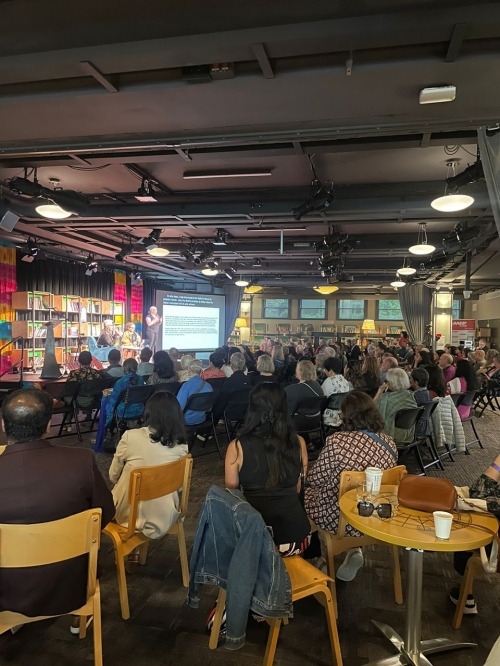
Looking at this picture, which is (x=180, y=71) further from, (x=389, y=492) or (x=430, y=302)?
(x=430, y=302)

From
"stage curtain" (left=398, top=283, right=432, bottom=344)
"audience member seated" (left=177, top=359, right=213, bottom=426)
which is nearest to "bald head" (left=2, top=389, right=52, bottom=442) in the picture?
"audience member seated" (left=177, top=359, right=213, bottom=426)

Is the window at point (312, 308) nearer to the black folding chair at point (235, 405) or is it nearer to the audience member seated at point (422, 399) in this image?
the audience member seated at point (422, 399)

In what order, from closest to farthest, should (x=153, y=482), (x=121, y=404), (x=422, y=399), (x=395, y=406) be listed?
(x=153, y=482)
(x=395, y=406)
(x=422, y=399)
(x=121, y=404)

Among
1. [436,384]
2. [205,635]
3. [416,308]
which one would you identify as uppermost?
[416,308]

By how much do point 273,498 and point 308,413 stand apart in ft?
10.8

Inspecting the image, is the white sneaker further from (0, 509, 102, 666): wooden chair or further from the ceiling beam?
the ceiling beam

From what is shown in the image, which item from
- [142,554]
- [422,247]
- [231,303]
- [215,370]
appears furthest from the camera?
[231,303]

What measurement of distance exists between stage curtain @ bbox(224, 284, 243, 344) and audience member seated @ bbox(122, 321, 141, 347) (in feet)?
14.6

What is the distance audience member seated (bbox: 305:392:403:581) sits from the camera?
285cm

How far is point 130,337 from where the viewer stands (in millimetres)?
13484

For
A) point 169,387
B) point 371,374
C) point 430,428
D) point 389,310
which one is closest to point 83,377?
point 169,387

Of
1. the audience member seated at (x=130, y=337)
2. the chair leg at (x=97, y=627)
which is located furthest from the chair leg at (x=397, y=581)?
the audience member seated at (x=130, y=337)

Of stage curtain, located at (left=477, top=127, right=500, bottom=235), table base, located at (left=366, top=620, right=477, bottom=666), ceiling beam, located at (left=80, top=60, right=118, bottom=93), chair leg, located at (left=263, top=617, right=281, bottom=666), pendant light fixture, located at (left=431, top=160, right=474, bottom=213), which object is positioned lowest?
table base, located at (left=366, top=620, right=477, bottom=666)

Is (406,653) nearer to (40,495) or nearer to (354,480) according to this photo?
(354,480)
